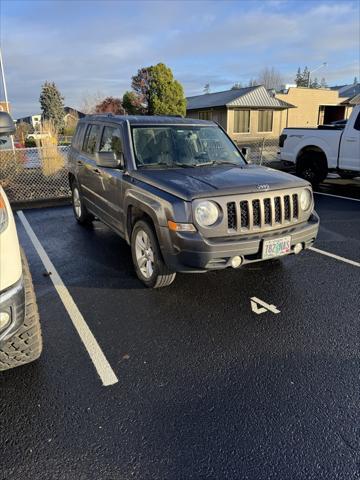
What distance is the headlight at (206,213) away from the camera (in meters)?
3.45

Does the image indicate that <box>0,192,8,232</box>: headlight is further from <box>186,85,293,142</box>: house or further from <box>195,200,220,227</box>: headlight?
<box>186,85,293,142</box>: house

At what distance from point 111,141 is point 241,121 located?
2834 cm

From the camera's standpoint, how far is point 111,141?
16.5ft

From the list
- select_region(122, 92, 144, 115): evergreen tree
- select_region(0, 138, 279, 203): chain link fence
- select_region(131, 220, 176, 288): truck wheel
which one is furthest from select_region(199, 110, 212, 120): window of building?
select_region(131, 220, 176, 288): truck wheel

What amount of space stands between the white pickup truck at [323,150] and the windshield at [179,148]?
5264mm

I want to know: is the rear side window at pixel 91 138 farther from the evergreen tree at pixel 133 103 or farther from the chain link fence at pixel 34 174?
the evergreen tree at pixel 133 103

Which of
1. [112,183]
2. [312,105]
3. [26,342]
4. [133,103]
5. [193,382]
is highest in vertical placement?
[133,103]

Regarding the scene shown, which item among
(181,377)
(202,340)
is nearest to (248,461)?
(181,377)

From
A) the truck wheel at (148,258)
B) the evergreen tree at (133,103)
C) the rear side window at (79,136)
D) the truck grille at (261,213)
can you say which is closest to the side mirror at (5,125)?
→ the truck wheel at (148,258)

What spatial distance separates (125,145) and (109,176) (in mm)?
543

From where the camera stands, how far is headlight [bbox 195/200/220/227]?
136 inches

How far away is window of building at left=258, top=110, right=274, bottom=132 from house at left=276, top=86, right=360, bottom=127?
2.78 metres

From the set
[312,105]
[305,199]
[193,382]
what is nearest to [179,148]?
[305,199]

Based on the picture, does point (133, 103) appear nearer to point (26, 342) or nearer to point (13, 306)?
point (26, 342)
